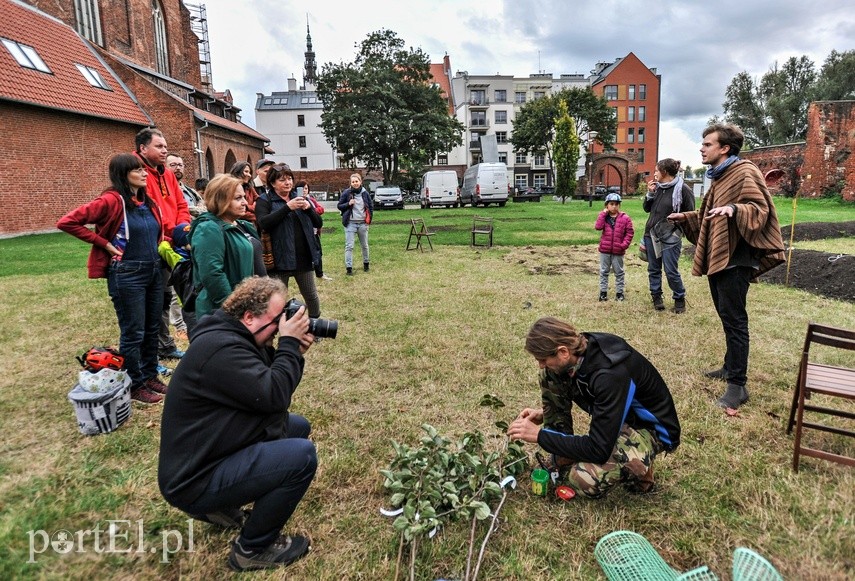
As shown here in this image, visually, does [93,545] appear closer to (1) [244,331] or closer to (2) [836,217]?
(1) [244,331]

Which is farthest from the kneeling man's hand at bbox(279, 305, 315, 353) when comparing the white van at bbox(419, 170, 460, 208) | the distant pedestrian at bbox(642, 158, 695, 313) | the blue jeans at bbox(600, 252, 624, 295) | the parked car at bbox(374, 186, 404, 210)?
the white van at bbox(419, 170, 460, 208)

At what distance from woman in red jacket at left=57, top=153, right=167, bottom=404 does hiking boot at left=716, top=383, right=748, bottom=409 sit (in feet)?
15.8

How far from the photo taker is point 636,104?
71500mm

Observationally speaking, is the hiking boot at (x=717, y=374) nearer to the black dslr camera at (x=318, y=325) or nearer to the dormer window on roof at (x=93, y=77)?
the black dslr camera at (x=318, y=325)

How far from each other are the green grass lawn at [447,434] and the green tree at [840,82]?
5156 centimetres

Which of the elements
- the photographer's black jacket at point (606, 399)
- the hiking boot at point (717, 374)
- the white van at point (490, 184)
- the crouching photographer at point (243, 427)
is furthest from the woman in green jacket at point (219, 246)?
the white van at point (490, 184)

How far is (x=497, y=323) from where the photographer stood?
6402 millimetres

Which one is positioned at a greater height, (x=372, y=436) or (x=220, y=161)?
(x=220, y=161)

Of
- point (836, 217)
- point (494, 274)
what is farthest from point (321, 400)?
point (836, 217)

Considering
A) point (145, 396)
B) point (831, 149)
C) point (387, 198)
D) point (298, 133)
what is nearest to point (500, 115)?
point (298, 133)

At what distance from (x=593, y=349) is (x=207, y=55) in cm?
5554

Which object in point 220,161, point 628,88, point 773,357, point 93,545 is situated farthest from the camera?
point 628,88

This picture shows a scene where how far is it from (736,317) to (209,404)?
12.9 feet

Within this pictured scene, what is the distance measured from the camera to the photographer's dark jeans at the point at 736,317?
3.88 m
